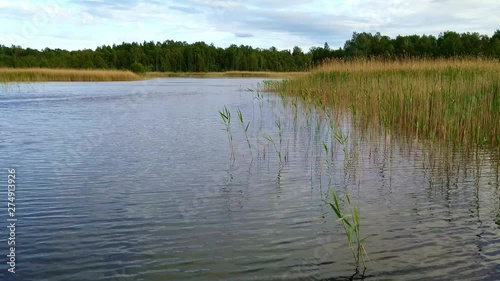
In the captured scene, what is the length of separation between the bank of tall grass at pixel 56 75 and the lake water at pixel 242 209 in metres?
31.3

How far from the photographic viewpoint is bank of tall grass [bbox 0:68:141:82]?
38.8 metres

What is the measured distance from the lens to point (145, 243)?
4.75 m

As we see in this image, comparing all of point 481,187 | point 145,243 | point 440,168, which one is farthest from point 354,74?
point 145,243

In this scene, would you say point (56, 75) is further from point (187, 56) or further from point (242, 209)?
point (187, 56)

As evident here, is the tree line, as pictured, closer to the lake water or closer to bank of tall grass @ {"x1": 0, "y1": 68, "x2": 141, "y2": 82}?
bank of tall grass @ {"x1": 0, "y1": 68, "x2": 141, "y2": 82}

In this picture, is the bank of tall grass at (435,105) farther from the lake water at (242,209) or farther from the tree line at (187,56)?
the tree line at (187,56)

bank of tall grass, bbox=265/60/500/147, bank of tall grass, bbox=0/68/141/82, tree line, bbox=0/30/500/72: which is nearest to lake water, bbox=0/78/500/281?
bank of tall grass, bbox=265/60/500/147

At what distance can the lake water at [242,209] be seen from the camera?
4258 millimetres

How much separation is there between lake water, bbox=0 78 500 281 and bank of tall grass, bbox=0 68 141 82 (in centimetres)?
3128

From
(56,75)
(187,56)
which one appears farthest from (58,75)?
(187,56)

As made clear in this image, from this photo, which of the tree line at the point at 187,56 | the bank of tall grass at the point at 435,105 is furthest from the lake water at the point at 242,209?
the tree line at the point at 187,56

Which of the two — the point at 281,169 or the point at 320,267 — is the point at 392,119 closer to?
the point at 281,169

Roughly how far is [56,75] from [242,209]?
4207 centimetres

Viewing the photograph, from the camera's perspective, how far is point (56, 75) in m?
43.3
